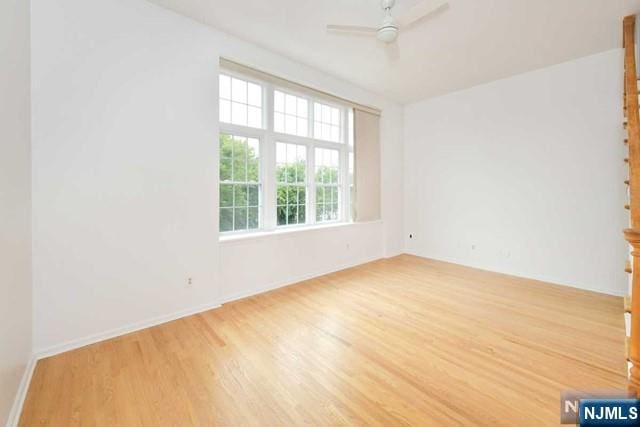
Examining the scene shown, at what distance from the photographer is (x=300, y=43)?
3348 mm

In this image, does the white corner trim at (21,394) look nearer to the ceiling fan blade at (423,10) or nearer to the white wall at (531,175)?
the ceiling fan blade at (423,10)

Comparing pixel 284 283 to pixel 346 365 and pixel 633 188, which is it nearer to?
pixel 346 365

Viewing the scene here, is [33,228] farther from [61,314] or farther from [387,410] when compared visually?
[387,410]

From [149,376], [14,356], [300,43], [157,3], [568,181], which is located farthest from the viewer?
[568,181]

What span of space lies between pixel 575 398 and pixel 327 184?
370 centimetres

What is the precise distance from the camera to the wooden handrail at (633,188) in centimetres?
126

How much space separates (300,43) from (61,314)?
362cm

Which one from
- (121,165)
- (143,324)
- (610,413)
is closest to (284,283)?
(143,324)

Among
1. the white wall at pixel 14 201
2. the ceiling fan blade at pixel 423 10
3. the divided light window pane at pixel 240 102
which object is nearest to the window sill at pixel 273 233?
the divided light window pane at pixel 240 102

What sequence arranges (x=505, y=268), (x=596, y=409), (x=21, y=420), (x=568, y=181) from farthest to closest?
1. (x=505, y=268)
2. (x=568, y=181)
3. (x=21, y=420)
4. (x=596, y=409)

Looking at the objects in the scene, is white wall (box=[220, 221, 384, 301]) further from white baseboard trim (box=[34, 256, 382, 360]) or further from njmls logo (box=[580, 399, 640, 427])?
njmls logo (box=[580, 399, 640, 427])

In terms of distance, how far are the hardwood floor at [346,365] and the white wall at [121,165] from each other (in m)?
0.36

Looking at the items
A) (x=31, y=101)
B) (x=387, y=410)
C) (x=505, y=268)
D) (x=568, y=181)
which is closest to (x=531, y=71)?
(x=568, y=181)

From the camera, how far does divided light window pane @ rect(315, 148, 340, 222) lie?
4559mm
